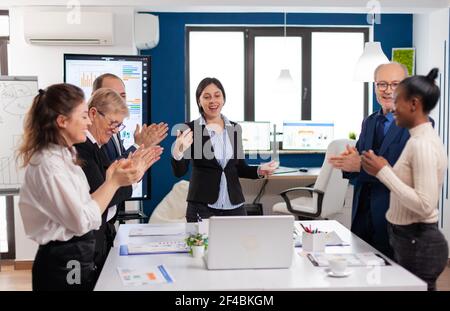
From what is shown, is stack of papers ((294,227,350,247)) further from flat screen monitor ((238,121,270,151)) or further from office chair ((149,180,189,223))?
flat screen monitor ((238,121,270,151))

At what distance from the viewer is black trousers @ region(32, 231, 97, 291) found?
175 centimetres

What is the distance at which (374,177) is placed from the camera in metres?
2.26

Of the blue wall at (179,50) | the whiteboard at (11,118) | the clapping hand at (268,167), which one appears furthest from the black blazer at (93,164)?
the blue wall at (179,50)

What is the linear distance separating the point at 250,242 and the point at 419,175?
61 cm

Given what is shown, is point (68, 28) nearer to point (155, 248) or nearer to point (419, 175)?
point (155, 248)

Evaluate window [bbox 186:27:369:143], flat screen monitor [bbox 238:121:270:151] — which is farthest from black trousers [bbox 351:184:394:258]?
window [bbox 186:27:369:143]

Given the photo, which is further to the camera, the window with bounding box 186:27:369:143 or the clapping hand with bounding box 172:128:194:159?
the window with bounding box 186:27:369:143

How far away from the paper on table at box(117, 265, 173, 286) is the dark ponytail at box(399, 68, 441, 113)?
1031 mm

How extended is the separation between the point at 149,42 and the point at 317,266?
3.10 meters

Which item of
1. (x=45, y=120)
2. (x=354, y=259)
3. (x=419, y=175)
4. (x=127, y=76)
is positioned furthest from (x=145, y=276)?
(x=127, y=76)

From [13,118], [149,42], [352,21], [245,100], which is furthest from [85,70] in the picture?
[352,21]

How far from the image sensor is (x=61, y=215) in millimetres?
1656

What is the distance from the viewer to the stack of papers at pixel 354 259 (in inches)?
77.9
